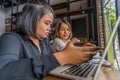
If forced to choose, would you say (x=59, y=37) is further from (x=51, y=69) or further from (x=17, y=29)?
(x=51, y=69)

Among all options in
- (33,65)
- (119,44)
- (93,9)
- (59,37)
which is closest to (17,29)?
(33,65)

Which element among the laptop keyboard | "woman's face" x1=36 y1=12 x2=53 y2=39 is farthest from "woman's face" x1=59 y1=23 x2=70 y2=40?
the laptop keyboard

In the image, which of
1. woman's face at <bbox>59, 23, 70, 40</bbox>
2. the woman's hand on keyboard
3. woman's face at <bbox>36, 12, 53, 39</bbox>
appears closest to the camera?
the woman's hand on keyboard

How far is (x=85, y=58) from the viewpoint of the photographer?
15.1 inches

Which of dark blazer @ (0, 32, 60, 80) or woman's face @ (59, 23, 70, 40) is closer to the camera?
dark blazer @ (0, 32, 60, 80)

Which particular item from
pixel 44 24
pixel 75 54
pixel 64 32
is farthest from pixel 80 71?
pixel 64 32

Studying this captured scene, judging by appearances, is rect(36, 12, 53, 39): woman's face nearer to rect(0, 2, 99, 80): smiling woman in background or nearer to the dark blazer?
rect(0, 2, 99, 80): smiling woman in background

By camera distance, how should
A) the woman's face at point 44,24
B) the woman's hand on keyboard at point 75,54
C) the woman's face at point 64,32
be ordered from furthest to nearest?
the woman's face at point 64,32 → the woman's face at point 44,24 → the woman's hand on keyboard at point 75,54

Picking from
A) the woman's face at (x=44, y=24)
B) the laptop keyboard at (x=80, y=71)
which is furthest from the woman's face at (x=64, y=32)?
the laptop keyboard at (x=80, y=71)

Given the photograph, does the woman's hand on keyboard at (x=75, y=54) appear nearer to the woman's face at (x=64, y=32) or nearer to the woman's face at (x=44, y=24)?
the woman's face at (x=44, y=24)

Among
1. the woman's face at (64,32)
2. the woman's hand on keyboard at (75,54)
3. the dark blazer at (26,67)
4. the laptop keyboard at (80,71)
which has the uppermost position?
the woman's face at (64,32)

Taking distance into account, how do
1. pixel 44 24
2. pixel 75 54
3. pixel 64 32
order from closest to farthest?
pixel 75 54, pixel 44 24, pixel 64 32

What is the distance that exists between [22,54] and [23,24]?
0.39ft

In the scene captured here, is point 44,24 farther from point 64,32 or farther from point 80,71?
point 64,32
